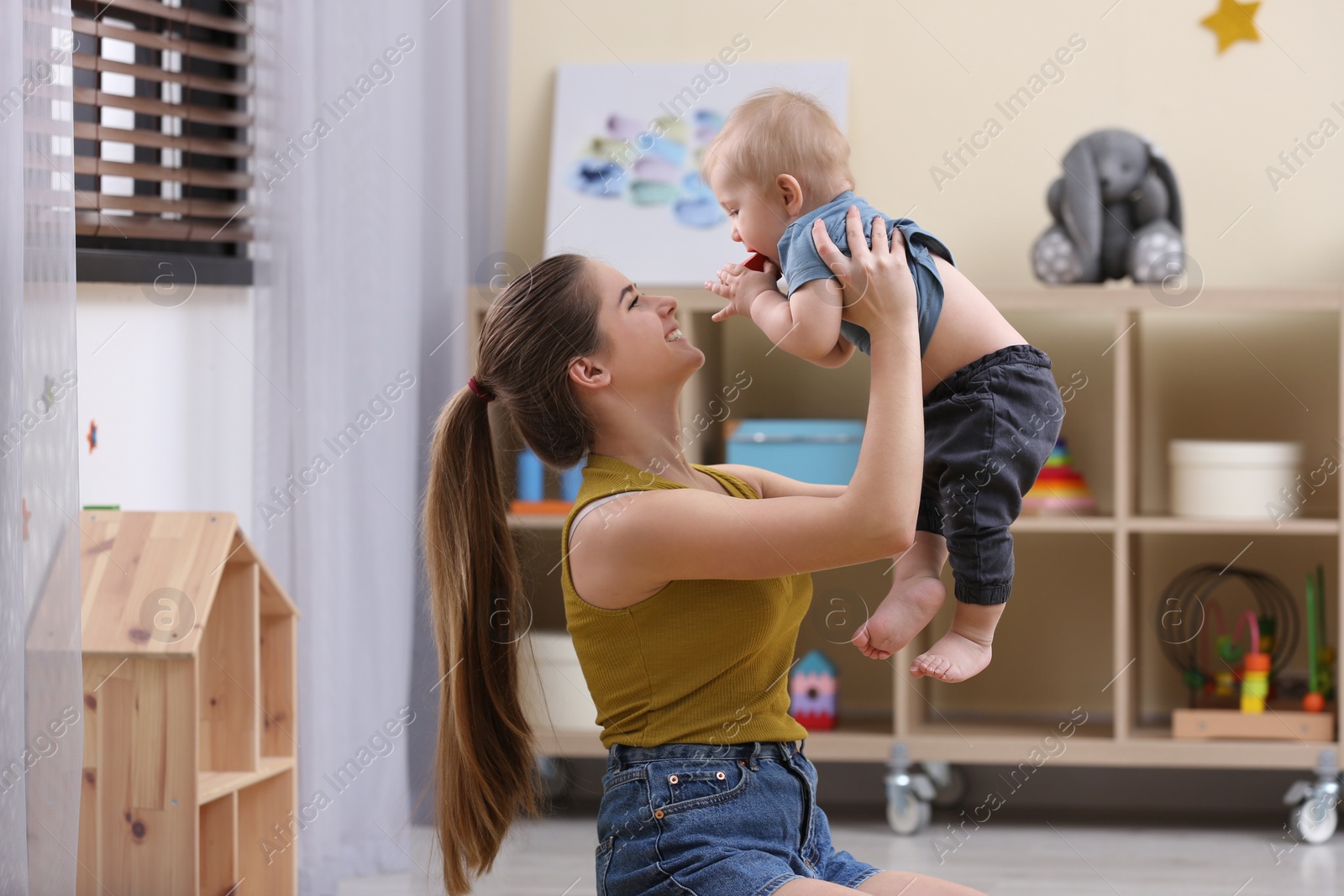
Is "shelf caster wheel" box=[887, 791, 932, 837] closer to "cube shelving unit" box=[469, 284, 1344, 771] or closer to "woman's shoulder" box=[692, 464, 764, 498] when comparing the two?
"cube shelving unit" box=[469, 284, 1344, 771]

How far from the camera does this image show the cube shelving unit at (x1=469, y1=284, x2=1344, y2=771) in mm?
2818

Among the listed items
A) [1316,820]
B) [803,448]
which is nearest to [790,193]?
[803,448]

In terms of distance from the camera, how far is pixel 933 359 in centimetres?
132

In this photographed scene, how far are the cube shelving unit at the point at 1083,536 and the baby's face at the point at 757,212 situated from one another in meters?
1.39

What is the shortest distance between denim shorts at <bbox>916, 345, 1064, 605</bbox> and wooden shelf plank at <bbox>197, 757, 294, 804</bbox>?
39.1 inches

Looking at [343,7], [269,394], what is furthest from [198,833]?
[343,7]

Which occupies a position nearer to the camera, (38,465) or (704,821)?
(704,821)

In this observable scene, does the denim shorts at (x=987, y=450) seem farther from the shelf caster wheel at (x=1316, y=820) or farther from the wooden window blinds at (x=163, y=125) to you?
the shelf caster wheel at (x=1316, y=820)

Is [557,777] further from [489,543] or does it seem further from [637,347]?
[637,347]

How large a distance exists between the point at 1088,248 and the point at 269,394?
1672mm

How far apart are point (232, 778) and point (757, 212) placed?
109 centimetres

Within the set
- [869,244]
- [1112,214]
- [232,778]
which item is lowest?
[232,778]

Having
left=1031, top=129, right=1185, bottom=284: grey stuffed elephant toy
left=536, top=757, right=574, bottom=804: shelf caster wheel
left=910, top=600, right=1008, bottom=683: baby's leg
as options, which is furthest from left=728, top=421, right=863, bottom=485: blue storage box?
left=910, top=600, right=1008, bottom=683: baby's leg

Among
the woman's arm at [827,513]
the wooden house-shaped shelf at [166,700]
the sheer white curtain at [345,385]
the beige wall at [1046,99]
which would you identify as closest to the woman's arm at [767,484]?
the woman's arm at [827,513]
